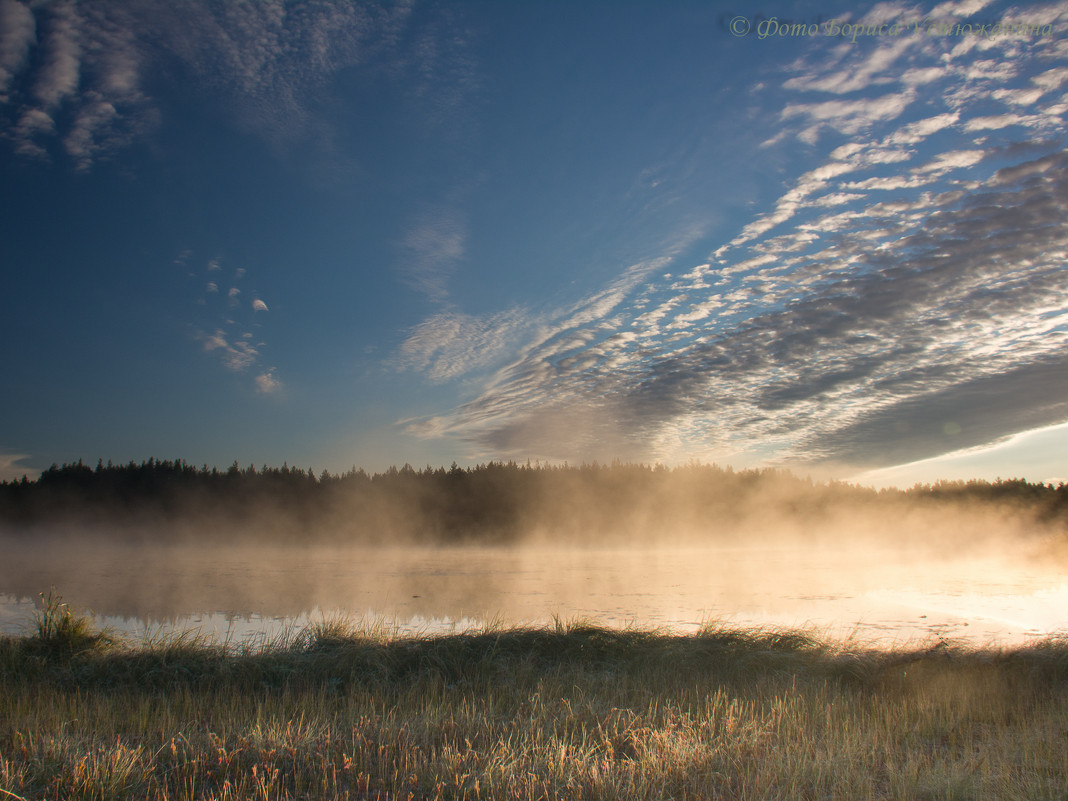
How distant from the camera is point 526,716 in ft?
24.8

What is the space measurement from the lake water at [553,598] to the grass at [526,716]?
172 centimetres

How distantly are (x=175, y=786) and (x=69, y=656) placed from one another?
24.0ft

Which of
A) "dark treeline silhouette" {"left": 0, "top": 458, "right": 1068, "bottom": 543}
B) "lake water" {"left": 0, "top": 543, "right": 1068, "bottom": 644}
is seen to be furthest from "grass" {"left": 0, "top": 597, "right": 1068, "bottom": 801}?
"dark treeline silhouette" {"left": 0, "top": 458, "right": 1068, "bottom": 543}

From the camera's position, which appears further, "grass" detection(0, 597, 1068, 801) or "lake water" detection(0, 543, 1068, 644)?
"lake water" detection(0, 543, 1068, 644)

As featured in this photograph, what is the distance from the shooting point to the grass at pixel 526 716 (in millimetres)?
5172

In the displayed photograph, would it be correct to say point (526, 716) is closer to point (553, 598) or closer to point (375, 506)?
point (553, 598)

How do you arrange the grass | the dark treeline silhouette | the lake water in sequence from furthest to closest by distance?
the dark treeline silhouette < the lake water < the grass

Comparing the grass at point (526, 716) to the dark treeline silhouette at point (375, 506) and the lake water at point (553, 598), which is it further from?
the dark treeline silhouette at point (375, 506)

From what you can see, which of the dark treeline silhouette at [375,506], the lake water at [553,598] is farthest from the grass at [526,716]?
the dark treeline silhouette at [375,506]

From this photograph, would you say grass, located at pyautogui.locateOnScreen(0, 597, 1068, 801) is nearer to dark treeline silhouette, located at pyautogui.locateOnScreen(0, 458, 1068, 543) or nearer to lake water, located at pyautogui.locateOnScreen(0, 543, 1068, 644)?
lake water, located at pyautogui.locateOnScreen(0, 543, 1068, 644)

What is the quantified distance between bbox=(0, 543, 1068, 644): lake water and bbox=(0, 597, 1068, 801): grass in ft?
5.63

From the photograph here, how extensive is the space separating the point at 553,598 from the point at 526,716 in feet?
41.7

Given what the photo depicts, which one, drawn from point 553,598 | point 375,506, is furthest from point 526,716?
point 375,506

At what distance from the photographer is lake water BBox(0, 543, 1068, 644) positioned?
1472cm
